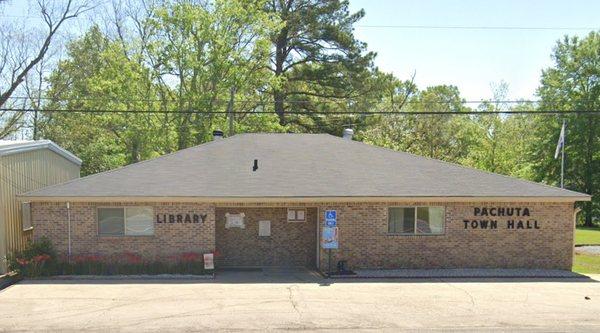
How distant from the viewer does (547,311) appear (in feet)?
39.7

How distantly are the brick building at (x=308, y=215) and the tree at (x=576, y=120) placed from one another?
Answer: 3056cm

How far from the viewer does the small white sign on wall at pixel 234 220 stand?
17406 millimetres

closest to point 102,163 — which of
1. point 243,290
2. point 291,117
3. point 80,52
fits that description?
point 80,52

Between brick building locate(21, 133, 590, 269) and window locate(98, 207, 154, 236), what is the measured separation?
33mm

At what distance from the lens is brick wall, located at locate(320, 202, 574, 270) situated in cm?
1633

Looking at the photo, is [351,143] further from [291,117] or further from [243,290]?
[291,117]

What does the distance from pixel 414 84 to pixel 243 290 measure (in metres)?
45.5

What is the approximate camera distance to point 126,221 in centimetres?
1616

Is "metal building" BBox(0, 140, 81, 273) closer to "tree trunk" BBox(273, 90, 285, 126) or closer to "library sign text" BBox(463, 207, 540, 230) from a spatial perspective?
"library sign text" BBox(463, 207, 540, 230)

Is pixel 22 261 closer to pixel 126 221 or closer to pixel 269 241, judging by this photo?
pixel 126 221

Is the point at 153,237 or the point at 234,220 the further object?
the point at 234,220

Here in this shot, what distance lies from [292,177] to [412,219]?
14.1ft

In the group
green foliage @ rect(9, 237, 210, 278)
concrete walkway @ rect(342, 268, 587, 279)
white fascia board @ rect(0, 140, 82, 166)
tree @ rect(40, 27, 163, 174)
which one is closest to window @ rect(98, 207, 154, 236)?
green foliage @ rect(9, 237, 210, 278)

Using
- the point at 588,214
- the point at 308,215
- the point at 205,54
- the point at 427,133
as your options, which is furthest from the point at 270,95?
the point at 588,214
